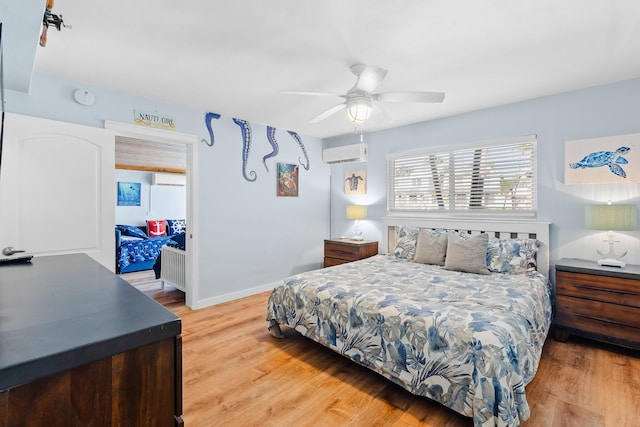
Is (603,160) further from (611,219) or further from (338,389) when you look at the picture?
(338,389)

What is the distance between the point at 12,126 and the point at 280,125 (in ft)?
9.11

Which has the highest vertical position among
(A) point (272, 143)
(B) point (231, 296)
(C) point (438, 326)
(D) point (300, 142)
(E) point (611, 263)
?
(D) point (300, 142)

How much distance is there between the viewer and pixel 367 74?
2.44 meters

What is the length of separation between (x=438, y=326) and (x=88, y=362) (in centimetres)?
178

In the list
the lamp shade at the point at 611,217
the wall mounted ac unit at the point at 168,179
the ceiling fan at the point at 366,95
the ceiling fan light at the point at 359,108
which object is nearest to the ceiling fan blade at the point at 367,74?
the ceiling fan at the point at 366,95

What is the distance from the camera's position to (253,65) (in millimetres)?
2559

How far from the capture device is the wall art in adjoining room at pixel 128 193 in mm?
7070

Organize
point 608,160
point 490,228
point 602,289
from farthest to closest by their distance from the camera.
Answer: point 490,228
point 608,160
point 602,289

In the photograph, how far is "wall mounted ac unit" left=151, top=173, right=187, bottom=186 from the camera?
7.55 m

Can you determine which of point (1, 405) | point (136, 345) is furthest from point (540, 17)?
point (1, 405)

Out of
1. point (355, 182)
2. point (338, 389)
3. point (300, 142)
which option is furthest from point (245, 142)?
point (338, 389)

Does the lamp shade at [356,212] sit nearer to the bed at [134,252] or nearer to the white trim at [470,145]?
the white trim at [470,145]

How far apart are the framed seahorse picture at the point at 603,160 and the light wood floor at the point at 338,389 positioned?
5.10ft

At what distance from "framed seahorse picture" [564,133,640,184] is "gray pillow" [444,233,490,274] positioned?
1086 mm
